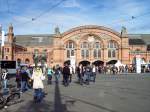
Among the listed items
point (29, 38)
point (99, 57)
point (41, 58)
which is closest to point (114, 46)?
point (99, 57)

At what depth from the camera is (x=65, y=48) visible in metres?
94.1

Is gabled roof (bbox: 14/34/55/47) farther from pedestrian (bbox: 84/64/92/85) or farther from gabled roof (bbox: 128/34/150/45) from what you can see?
pedestrian (bbox: 84/64/92/85)

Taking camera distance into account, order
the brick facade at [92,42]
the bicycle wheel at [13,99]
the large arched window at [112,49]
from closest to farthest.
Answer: the bicycle wheel at [13,99]
the brick facade at [92,42]
the large arched window at [112,49]

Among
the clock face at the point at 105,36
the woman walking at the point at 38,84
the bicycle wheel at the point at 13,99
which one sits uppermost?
the clock face at the point at 105,36

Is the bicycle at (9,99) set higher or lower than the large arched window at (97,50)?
lower

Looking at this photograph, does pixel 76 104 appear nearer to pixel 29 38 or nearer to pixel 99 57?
pixel 99 57

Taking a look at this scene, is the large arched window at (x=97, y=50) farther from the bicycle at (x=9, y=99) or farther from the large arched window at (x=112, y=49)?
the bicycle at (x=9, y=99)

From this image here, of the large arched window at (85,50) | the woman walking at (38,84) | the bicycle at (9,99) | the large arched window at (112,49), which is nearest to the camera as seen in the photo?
the bicycle at (9,99)

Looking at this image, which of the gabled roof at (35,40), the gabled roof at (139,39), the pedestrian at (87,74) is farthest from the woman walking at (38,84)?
the gabled roof at (35,40)

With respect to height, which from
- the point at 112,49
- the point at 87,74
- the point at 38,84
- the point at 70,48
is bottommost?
the point at 38,84

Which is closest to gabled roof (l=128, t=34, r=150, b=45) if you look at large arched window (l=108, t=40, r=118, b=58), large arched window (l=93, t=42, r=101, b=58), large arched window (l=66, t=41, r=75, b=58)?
large arched window (l=108, t=40, r=118, b=58)

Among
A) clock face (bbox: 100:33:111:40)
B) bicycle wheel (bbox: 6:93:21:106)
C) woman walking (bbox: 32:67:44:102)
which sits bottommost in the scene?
bicycle wheel (bbox: 6:93:21:106)

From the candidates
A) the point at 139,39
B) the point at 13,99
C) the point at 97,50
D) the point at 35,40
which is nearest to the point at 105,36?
the point at 97,50

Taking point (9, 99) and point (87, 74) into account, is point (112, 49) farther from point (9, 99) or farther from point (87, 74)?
point (9, 99)
